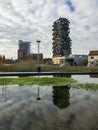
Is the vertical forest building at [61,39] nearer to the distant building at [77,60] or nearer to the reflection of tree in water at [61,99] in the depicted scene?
the distant building at [77,60]

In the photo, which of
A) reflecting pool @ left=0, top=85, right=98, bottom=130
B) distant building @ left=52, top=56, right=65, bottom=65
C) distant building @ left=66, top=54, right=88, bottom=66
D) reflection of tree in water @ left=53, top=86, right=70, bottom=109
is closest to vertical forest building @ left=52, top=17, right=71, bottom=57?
distant building @ left=52, top=56, right=65, bottom=65

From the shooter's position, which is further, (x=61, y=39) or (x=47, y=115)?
(x=61, y=39)

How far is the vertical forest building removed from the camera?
181500 mm

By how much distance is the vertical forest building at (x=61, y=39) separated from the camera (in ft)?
595

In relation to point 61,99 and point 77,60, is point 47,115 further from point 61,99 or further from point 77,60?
point 77,60

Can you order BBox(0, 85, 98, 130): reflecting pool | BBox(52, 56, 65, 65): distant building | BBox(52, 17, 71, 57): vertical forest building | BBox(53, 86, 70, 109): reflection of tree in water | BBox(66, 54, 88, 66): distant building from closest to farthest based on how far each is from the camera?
BBox(0, 85, 98, 130): reflecting pool
BBox(53, 86, 70, 109): reflection of tree in water
BBox(66, 54, 88, 66): distant building
BBox(52, 56, 65, 65): distant building
BBox(52, 17, 71, 57): vertical forest building

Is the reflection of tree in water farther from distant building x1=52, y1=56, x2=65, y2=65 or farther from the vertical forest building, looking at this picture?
the vertical forest building

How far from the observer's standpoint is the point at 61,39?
18388 centimetres

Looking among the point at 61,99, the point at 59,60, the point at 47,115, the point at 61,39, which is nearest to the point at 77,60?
the point at 59,60

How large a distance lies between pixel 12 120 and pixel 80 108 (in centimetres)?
560

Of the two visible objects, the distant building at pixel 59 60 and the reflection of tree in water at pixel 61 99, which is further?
the distant building at pixel 59 60

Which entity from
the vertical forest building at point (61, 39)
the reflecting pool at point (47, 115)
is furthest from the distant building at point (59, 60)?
the reflecting pool at point (47, 115)

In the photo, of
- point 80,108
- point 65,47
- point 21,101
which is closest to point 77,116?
point 80,108

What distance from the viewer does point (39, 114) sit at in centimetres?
1538
